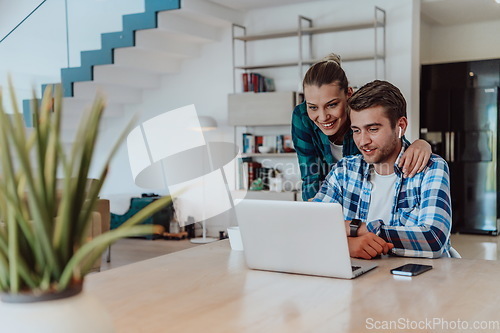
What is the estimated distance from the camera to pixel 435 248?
1887 mm

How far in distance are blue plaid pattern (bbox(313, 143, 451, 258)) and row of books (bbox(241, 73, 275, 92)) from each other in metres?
4.75

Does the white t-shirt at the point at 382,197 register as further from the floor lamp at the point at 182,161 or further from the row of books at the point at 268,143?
the floor lamp at the point at 182,161

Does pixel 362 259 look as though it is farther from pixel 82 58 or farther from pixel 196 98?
pixel 196 98

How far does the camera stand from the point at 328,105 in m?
2.54

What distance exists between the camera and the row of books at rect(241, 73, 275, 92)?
7000 mm

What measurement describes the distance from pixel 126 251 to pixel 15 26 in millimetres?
2656

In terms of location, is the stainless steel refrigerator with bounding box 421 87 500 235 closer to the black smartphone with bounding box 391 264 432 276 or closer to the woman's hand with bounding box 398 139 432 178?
the woman's hand with bounding box 398 139 432 178

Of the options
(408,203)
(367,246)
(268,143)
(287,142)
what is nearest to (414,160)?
(408,203)

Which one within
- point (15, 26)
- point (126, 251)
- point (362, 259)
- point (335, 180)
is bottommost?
point (126, 251)

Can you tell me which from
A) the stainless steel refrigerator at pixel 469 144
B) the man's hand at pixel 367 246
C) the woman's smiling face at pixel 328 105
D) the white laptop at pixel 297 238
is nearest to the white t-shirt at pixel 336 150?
the woman's smiling face at pixel 328 105

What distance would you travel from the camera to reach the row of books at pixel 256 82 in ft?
23.0

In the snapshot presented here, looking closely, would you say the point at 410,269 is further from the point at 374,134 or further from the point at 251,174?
the point at 251,174

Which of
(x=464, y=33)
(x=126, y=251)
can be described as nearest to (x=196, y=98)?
(x=126, y=251)

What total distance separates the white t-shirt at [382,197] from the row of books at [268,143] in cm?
465
